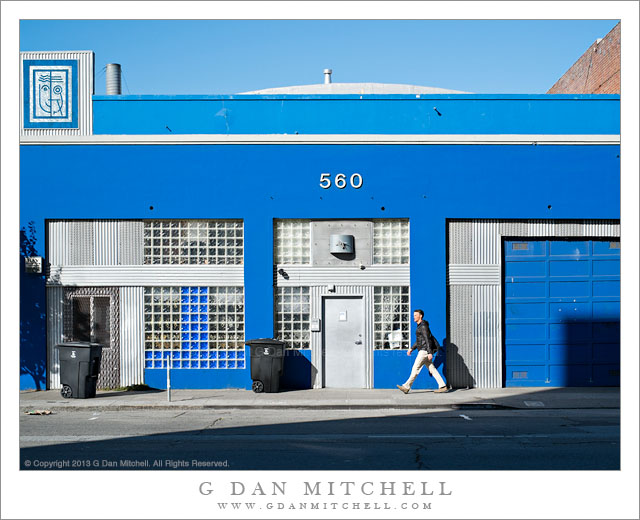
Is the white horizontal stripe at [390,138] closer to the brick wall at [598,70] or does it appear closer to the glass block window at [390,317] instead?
the glass block window at [390,317]

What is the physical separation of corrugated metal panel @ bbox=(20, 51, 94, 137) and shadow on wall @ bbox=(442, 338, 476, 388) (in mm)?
9623

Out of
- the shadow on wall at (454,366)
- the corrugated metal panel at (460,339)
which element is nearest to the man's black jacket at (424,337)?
the shadow on wall at (454,366)

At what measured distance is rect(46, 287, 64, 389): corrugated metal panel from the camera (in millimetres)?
16500

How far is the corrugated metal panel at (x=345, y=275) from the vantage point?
16438 mm

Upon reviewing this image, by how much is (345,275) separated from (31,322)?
719 centimetres

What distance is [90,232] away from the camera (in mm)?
16672

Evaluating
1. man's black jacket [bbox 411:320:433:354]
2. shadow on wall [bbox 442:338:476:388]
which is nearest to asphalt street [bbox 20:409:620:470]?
man's black jacket [bbox 411:320:433:354]

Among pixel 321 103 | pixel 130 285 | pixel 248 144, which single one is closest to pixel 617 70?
pixel 321 103

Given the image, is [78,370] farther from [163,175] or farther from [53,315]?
[163,175]

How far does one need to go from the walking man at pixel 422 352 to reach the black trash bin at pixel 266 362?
8.77 feet

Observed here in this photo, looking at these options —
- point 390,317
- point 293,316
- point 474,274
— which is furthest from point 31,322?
point 474,274

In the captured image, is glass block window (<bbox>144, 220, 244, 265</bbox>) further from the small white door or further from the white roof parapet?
the white roof parapet

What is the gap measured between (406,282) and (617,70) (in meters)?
10.1

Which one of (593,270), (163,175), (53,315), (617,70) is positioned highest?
(617,70)
